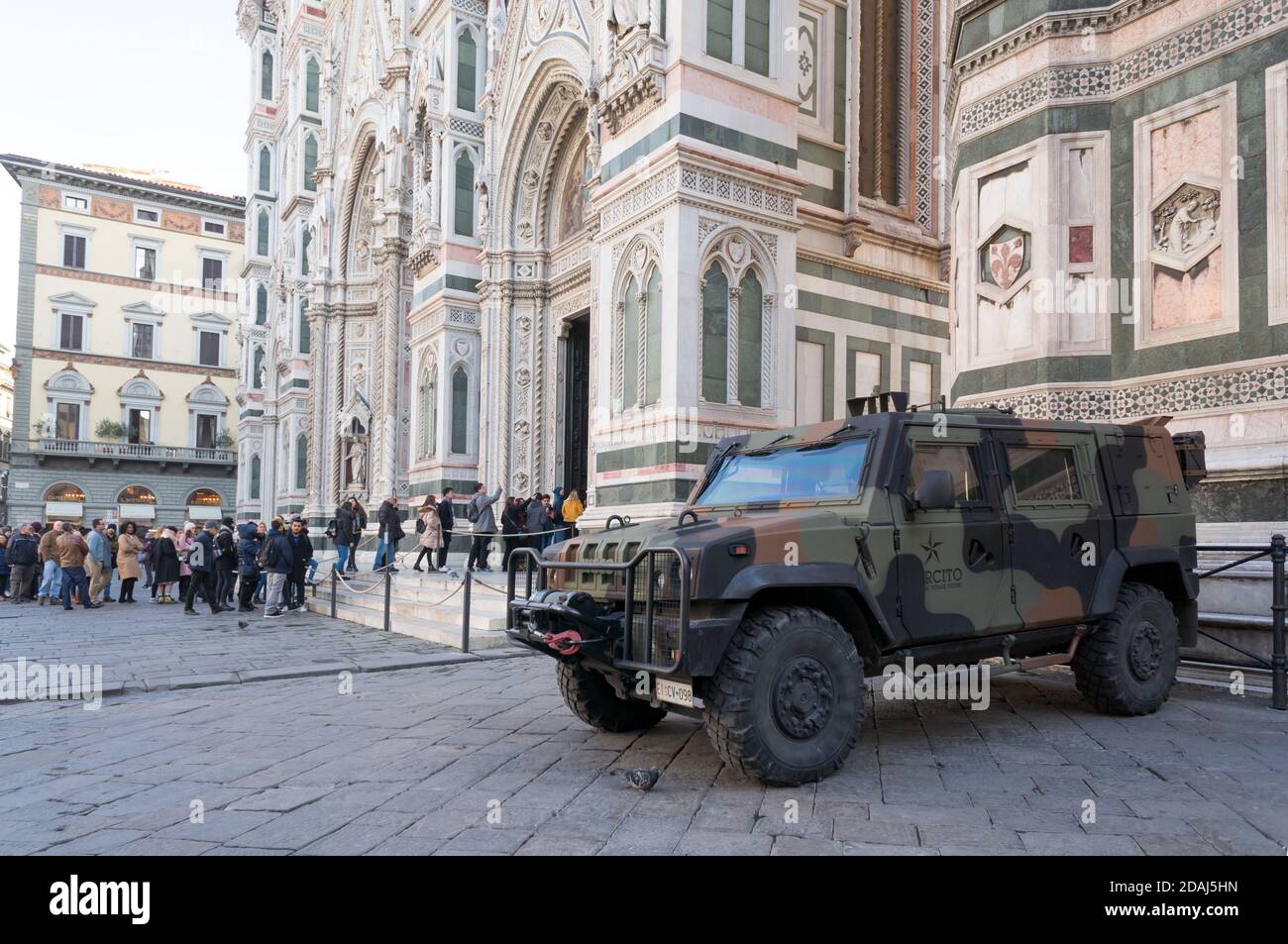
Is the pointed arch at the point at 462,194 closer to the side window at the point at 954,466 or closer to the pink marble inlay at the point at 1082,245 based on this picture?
the pink marble inlay at the point at 1082,245

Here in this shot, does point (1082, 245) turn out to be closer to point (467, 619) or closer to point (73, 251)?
point (467, 619)

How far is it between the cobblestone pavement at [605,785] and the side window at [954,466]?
1544 mm

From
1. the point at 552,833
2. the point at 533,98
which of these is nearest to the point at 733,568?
the point at 552,833

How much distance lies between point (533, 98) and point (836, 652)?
14.7 m

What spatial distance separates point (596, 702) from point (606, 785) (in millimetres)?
1069

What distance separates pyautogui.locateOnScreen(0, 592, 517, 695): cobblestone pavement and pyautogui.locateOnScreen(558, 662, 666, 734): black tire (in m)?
4.06

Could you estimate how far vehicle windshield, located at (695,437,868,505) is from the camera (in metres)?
5.41

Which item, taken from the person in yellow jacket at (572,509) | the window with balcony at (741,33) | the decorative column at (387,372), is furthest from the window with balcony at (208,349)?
the window with balcony at (741,33)

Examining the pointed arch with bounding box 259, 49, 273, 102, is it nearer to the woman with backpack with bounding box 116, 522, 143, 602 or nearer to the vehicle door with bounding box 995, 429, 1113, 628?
the woman with backpack with bounding box 116, 522, 143, 602

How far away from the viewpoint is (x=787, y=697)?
15.2ft

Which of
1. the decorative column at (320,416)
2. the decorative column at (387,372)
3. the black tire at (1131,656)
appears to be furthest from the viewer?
the decorative column at (320,416)

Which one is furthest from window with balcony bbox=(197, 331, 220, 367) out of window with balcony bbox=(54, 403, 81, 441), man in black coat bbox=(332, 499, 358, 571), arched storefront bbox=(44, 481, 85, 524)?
man in black coat bbox=(332, 499, 358, 571)

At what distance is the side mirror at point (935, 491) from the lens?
16.7 feet

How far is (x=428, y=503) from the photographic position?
16219mm
